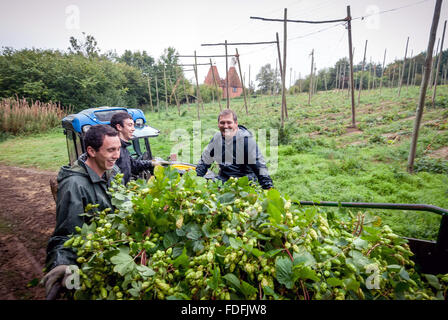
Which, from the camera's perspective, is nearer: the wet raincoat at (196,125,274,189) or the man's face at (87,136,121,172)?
the man's face at (87,136,121,172)

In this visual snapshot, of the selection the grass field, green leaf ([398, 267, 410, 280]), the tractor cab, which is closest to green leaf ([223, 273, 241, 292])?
green leaf ([398, 267, 410, 280])

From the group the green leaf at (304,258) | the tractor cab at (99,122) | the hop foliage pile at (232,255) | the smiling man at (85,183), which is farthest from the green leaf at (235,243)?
the tractor cab at (99,122)

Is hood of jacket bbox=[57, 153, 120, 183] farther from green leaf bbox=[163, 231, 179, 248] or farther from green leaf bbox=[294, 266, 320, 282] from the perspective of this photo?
green leaf bbox=[294, 266, 320, 282]

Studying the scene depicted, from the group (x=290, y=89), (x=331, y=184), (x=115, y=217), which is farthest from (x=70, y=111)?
(x=290, y=89)

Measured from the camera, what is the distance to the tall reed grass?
15688 millimetres

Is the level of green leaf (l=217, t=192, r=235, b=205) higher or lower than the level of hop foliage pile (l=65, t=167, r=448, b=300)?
higher

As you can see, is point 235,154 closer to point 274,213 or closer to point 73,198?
point 73,198

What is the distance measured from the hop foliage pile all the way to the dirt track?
6.41ft

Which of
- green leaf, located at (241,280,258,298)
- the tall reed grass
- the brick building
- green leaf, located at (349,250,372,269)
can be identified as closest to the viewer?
green leaf, located at (241,280,258,298)

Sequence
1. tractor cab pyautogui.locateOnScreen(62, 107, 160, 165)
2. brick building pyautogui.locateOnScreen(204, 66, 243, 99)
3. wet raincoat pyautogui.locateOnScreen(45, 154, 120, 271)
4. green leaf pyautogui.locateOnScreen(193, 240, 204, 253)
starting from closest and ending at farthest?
green leaf pyautogui.locateOnScreen(193, 240, 204, 253) → wet raincoat pyautogui.locateOnScreen(45, 154, 120, 271) → tractor cab pyautogui.locateOnScreen(62, 107, 160, 165) → brick building pyautogui.locateOnScreen(204, 66, 243, 99)

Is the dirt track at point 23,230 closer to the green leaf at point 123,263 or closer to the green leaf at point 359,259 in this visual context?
the green leaf at point 123,263

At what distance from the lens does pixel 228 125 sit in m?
3.45

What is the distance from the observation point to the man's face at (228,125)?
343 cm
